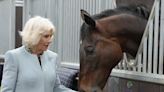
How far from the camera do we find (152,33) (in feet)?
7.89

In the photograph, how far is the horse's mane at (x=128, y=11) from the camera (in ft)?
8.12

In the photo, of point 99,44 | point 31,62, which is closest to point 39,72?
point 31,62

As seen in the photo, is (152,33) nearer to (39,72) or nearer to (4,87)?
(39,72)

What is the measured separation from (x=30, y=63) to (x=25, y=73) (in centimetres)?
7

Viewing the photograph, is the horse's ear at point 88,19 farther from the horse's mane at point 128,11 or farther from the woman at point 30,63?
the woman at point 30,63

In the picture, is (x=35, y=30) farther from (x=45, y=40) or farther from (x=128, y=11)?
(x=128, y=11)

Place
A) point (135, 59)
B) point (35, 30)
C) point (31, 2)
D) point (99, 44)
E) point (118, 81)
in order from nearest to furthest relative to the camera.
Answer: point (35, 30), point (99, 44), point (135, 59), point (118, 81), point (31, 2)

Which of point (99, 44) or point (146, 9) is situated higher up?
point (146, 9)

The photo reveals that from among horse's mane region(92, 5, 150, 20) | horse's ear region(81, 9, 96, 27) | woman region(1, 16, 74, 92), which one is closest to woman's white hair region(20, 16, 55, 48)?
woman region(1, 16, 74, 92)

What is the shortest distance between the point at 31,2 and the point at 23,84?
237 centimetres

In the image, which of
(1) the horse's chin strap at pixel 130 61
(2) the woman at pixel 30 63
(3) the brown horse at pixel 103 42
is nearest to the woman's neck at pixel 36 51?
(2) the woman at pixel 30 63

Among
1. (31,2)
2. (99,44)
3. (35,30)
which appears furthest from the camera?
(31,2)

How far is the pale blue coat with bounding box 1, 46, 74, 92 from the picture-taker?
2.18 metres

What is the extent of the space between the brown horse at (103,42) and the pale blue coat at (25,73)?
22 centimetres
